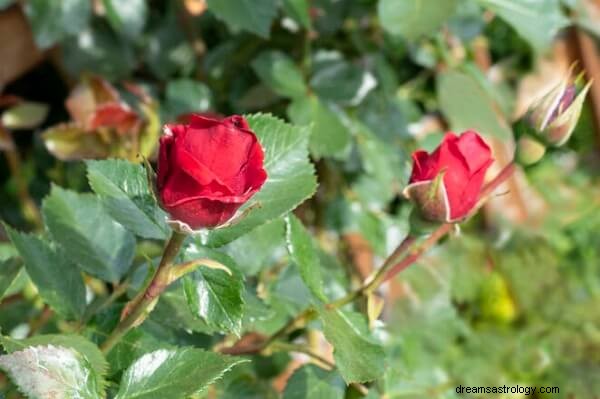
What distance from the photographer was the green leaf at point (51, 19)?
89cm

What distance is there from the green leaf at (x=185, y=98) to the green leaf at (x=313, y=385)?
429 mm

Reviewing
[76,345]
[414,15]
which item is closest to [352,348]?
[76,345]

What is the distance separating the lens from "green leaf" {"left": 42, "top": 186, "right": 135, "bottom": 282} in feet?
1.89

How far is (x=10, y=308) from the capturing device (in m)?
0.69

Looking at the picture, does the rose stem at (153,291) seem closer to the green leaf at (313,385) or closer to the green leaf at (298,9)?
the green leaf at (313,385)

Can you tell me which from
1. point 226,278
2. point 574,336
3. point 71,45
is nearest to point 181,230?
point 226,278

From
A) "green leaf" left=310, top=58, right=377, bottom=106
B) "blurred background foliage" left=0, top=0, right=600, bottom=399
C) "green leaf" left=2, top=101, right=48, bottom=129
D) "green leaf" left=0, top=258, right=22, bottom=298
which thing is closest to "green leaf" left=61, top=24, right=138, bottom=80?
"blurred background foliage" left=0, top=0, right=600, bottom=399

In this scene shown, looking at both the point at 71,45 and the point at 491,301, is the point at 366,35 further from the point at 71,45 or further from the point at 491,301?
the point at 491,301

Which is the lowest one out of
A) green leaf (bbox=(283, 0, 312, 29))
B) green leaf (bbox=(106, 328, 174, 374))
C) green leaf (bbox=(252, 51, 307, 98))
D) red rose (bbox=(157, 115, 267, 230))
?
green leaf (bbox=(252, 51, 307, 98))

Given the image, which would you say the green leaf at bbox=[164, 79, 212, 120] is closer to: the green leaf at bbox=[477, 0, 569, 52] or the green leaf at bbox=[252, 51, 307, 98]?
the green leaf at bbox=[252, 51, 307, 98]

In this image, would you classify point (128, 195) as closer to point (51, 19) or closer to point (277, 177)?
point (277, 177)

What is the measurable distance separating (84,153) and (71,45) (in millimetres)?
237

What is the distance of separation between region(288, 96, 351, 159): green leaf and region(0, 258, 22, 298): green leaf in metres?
0.36

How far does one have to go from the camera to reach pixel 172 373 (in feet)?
1.44
